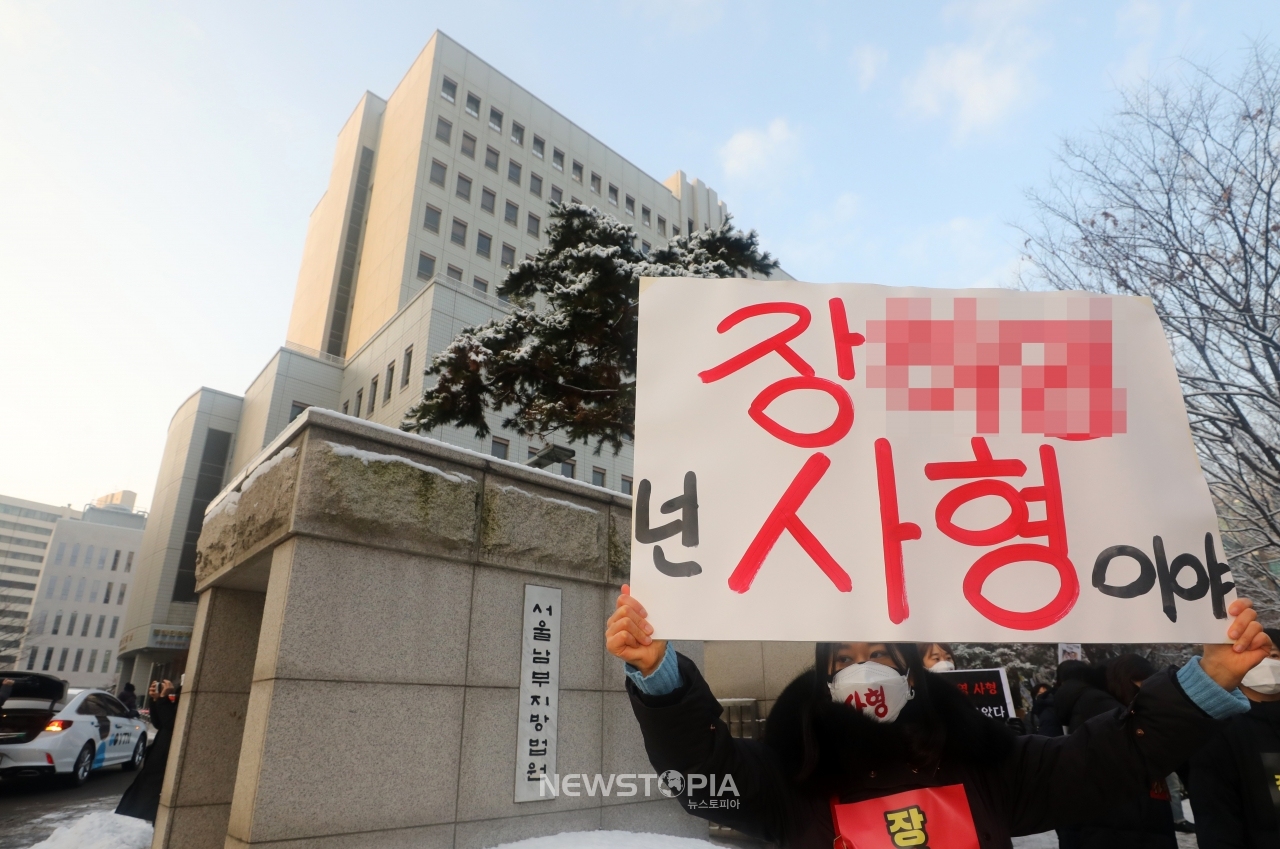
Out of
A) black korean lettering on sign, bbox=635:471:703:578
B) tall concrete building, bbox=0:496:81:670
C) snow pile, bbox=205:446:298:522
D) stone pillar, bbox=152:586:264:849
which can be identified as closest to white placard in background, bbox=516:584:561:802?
snow pile, bbox=205:446:298:522

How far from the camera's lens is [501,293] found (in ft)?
50.2

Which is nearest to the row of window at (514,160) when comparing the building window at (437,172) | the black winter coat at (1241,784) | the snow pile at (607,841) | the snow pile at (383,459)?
the building window at (437,172)

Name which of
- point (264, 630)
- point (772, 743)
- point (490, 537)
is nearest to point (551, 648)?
point (490, 537)

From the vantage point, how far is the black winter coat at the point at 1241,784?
3359 millimetres

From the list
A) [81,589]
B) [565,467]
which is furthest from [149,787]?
[81,589]

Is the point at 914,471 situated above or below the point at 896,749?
above

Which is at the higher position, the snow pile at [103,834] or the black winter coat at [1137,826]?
the black winter coat at [1137,826]

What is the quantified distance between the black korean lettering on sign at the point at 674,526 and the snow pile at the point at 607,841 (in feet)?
14.8

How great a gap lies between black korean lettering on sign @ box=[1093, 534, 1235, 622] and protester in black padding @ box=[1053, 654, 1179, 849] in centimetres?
182

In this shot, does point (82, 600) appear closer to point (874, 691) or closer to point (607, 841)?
point (607, 841)

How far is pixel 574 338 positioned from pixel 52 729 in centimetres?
999

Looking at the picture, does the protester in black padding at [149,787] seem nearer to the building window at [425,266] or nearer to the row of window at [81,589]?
the building window at [425,266]

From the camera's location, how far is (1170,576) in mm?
2008

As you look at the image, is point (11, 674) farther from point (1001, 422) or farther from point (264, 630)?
point (1001, 422)
